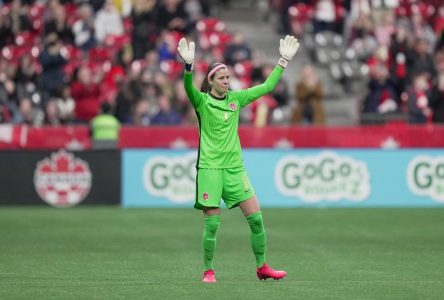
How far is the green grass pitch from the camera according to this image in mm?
11633

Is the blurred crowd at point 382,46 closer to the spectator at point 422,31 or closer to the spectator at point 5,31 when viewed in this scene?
the spectator at point 422,31

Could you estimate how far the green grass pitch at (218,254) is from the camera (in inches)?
458

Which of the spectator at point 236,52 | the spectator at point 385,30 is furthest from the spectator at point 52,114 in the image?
the spectator at point 385,30

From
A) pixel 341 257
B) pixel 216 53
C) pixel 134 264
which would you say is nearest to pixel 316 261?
pixel 341 257

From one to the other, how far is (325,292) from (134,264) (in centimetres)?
327

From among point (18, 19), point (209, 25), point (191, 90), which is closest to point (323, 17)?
point (209, 25)

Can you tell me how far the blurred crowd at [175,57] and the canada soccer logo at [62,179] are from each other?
7.49 feet

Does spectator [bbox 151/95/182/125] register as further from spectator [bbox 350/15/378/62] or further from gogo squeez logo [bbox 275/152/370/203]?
spectator [bbox 350/15/378/62]

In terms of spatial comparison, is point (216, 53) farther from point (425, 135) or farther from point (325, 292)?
point (325, 292)

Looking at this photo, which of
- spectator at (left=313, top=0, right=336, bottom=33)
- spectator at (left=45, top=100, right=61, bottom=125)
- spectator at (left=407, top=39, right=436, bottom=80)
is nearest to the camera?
spectator at (left=45, top=100, right=61, bottom=125)

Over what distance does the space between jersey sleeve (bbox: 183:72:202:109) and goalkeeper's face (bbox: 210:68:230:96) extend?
0.20 m

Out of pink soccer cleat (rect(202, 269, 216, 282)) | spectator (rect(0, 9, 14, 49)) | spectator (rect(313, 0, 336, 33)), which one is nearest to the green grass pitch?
pink soccer cleat (rect(202, 269, 216, 282))

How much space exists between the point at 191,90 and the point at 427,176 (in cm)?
1189

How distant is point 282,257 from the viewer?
48.8 feet
